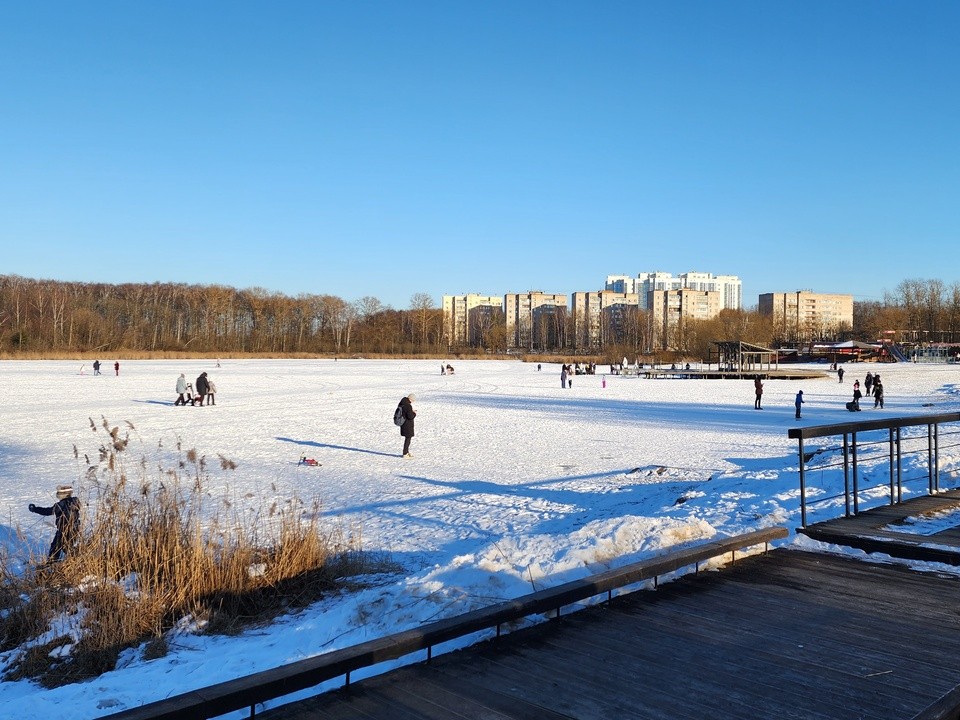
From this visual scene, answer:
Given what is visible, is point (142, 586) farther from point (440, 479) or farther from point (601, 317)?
point (601, 317)

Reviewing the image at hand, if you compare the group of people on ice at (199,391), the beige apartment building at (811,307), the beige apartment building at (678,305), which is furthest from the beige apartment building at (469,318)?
the group of people on ice at (199,391)

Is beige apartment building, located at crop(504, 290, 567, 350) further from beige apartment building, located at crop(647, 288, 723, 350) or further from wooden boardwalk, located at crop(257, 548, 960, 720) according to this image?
wooden boardwalk, located at crop(257, 548, 960, 720)

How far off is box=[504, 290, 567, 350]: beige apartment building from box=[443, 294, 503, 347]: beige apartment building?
369cm

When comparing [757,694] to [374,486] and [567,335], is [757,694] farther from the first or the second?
[567,335]

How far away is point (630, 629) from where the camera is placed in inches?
176

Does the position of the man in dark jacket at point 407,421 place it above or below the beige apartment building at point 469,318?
below

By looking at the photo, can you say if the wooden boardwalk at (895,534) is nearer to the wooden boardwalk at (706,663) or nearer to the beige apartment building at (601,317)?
the wooden boardwalk at (706,663)

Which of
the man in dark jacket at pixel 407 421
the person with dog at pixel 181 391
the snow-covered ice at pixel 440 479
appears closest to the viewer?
the snow-covered ice at pixel 440 479

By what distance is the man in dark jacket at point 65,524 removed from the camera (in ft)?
22.0

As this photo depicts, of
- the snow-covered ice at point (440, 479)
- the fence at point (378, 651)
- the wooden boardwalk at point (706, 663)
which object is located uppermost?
the fence at point (378, 651)

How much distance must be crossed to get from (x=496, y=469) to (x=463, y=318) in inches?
6653

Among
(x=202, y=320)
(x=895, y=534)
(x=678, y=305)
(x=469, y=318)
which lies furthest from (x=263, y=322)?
(x=895, y=534)

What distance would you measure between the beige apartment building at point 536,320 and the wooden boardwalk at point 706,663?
141m

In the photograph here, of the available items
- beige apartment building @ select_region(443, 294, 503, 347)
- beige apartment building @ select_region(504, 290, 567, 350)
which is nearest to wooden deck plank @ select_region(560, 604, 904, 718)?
beige apartment building @ select_region(443, 294, 503, 347)
